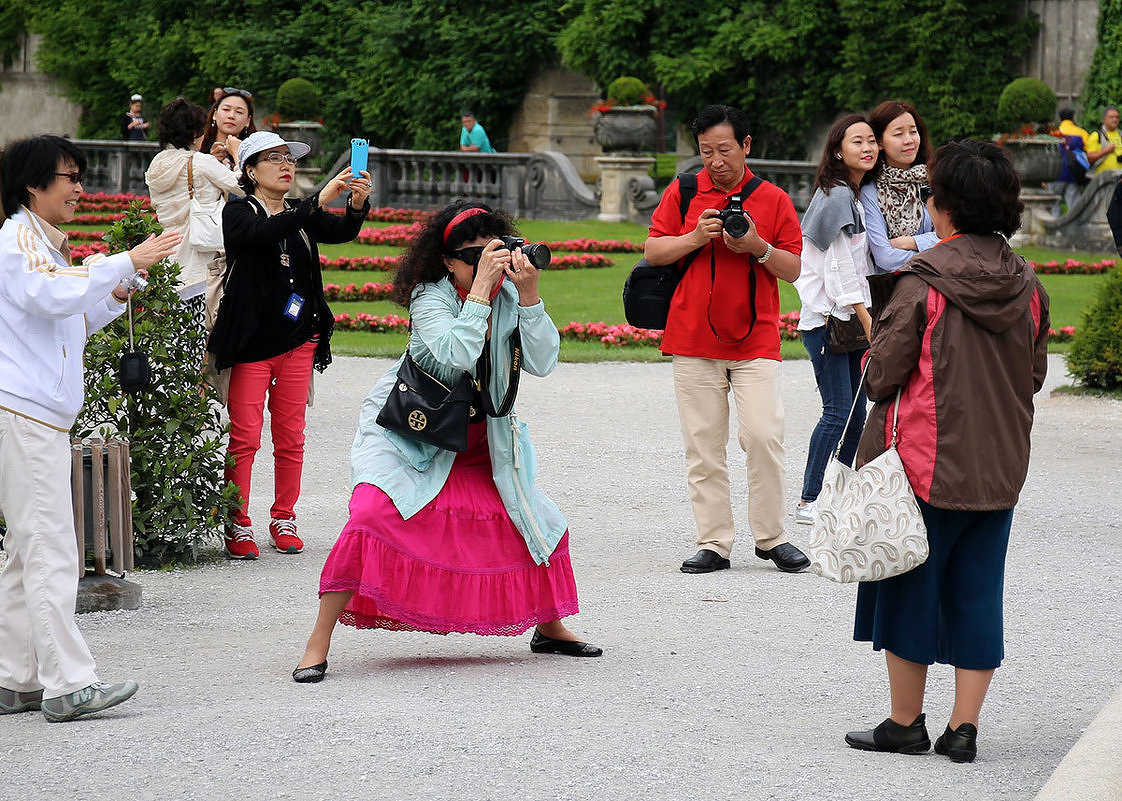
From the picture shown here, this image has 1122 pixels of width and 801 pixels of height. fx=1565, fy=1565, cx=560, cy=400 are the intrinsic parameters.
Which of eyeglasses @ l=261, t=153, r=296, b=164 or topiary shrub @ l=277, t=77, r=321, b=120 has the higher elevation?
topiary shrub @ l=277, t=77, r=321, b=120

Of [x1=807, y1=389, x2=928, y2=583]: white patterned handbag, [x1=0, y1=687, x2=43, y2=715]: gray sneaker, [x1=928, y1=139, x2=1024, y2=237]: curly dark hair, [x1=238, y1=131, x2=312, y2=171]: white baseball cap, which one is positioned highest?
[x1=238, y1=131, x2=312, y2=171]: white baseball cap

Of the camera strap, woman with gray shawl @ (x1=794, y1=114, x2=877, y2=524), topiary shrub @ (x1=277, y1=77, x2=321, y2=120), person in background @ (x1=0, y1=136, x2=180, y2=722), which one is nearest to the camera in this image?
person in background @ (x1=0, y1=136, x2=180, y2=722)

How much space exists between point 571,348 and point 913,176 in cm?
709

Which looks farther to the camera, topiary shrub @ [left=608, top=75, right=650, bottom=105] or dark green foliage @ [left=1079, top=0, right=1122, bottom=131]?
topiary shrub @ [left=608, top=75, right=650, bottom=105]

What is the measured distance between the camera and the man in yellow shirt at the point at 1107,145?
75.7 feet

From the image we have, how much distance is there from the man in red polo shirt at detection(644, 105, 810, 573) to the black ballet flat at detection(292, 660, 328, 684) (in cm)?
216

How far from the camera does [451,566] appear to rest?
5.23 metres

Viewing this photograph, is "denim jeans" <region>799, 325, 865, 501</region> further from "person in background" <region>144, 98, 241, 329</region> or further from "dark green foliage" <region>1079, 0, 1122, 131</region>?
"dark green foliage" <region>1079, 0, 1122, 131</region>

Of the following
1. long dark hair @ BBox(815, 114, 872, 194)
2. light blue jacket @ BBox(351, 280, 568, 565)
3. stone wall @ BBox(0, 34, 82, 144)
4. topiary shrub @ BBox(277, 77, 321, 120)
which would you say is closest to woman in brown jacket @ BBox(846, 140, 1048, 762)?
light blue jacket @ BBox(351, 280, 568, 565)

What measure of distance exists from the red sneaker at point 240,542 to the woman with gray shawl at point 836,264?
2.73m

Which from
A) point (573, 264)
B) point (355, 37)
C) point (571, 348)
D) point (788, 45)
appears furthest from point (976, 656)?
point (355, 37)

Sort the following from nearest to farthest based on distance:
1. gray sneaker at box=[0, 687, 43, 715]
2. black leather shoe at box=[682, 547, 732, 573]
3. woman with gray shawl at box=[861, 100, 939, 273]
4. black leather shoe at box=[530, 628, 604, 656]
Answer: gray sneaker at box=[0, 687, 43, 715], black leather shoe at box=[530, 628, 604, 656], black leather shoe at box=[682, 547, 732, 573], woman with gray shawl at box=[861, 100, 939, 273]

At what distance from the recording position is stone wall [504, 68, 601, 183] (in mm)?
33438

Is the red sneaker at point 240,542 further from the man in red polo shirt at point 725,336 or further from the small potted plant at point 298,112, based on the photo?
the small potted plant at point 298,112
